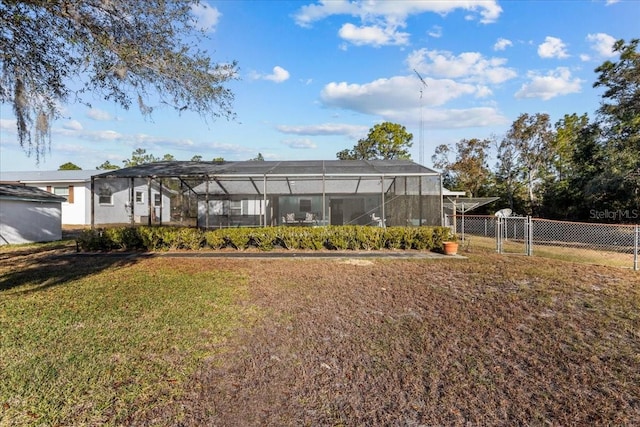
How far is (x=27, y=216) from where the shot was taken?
1370 cm

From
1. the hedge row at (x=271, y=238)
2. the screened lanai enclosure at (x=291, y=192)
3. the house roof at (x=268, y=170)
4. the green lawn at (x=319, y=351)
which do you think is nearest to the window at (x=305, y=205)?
the screened lanai enclosure at (x=291, y=192)

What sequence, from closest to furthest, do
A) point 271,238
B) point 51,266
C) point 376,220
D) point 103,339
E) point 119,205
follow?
1. point 103,339
2. point 51,266
3. point 271,238
4. point 376,220
5. point 119,205

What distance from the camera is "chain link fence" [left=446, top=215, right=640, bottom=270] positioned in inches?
384

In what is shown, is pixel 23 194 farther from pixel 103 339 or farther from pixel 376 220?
pixel 376 220

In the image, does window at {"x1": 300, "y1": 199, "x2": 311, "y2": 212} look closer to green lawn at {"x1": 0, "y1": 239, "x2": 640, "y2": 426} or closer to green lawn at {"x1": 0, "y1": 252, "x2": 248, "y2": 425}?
green lawn at {"x1": 0, "y1": 252, "x2": 248, "y2": 425}

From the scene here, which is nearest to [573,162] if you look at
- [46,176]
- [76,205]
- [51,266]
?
[51,266]

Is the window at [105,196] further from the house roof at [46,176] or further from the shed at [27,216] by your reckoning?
the shed at [27,216]

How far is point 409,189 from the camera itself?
12117mm

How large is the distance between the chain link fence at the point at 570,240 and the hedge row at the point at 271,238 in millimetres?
2562

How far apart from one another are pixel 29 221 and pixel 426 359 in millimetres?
16285

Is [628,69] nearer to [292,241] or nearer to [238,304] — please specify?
[292,241]

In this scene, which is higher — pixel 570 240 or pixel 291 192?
pixel 291 192

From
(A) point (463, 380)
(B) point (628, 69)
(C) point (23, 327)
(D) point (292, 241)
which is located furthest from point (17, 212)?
(B) point (628, 69)

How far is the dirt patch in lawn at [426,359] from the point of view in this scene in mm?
2559
